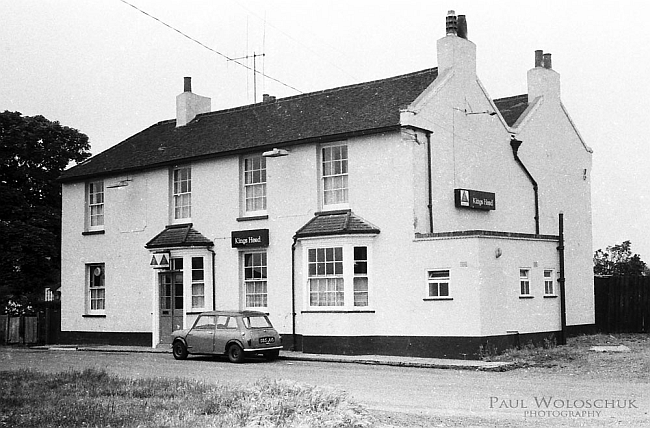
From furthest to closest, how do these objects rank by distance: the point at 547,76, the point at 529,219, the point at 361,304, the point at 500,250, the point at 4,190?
the point at 4,190, the point at 547,76, the point at 529,219, the point at 361,304, the point at 500,250

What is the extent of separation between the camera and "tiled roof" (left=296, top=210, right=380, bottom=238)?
2580 cm

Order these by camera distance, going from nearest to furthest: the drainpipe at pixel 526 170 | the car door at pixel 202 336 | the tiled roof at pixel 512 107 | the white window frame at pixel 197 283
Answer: the car door at pixel 202 336 < the drainpipe at pixel 526 170 < the white window frame at pixel 197 283 < the tiled roof at pixel 512 107

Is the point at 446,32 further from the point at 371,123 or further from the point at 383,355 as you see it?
the point at 383,355

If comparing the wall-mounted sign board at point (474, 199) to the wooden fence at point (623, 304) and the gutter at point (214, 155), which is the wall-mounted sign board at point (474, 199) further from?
the wooden fence at point (623, 304)

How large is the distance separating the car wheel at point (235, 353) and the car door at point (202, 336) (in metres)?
0.65

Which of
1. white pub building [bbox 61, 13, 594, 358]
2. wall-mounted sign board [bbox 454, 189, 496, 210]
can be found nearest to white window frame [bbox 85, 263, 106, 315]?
white pub building [bbox 61, 13, 594, 358]

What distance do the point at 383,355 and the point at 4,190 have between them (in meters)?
26.0

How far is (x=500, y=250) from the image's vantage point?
80.1ft

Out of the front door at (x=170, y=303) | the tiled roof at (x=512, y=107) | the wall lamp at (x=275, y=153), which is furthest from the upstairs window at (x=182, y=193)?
the tiled roof at (x=512, y=107)

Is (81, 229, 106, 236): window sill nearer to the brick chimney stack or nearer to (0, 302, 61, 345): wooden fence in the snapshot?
(0, 302, 61, 345): wooden fence

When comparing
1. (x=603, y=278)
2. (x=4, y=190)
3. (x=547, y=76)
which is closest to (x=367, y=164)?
(x=547, y=76)

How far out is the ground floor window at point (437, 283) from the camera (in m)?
24.4

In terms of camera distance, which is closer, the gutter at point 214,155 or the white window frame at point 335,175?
the gutter at point 214,155

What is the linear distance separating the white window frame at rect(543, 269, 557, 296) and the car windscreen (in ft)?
28.1
